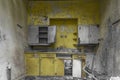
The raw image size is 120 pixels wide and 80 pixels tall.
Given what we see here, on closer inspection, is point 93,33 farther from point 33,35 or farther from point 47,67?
point 33,35

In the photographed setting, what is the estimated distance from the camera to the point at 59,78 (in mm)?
7941

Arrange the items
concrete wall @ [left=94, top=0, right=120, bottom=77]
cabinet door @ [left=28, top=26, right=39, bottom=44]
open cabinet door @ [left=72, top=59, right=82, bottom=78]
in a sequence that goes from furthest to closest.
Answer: cabinet door @ [left=28, top=26, right=39, bottom=44] → open cabinet door @ [left=72, top=59, right=82, bottom=78] → concrete wall @ [left=94, top=0, right=120, bottom=77]

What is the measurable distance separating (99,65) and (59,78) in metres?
1.65

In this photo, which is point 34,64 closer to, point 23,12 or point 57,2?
point 23,12

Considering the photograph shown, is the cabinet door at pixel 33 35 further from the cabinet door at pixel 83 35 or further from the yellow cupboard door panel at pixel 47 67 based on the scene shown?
the cabinet door at pixel 83 35

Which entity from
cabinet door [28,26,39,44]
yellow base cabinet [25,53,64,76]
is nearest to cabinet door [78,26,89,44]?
yellow base cabinet [25,53,64,76]

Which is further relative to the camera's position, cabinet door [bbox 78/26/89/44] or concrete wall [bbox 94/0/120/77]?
cabinet door [bbox 78/26/89/44]

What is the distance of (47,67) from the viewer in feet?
26.3

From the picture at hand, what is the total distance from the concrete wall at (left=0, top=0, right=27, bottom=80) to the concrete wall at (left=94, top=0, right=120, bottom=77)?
297 cm

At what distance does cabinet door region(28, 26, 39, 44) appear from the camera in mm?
8398

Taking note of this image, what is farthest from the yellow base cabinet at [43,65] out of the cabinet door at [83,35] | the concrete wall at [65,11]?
the concrete wall at [65,11]

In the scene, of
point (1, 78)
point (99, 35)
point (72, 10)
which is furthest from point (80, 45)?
point (1, 78)

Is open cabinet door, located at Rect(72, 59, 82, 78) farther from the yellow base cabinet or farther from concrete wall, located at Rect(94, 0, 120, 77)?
concrete wall, located at Rect(94, 0, 120, 77)

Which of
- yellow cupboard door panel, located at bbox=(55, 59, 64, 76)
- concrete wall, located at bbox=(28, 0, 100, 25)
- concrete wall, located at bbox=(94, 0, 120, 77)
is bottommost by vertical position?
yellow cupboard door panel, located at bbox=(55, 59, 64, 76)
